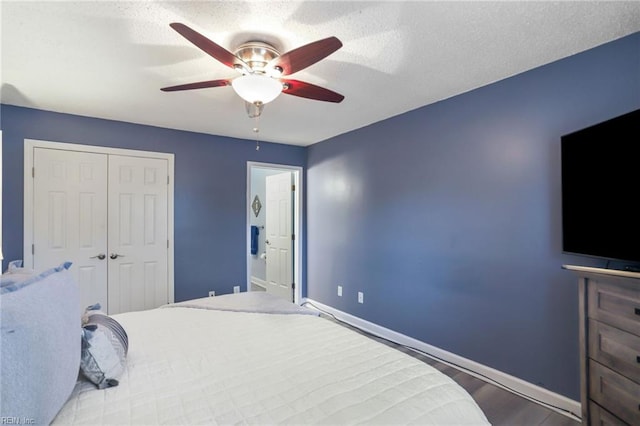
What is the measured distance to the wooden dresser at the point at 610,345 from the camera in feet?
4.69

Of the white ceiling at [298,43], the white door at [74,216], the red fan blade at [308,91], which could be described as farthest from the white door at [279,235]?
the red fan blade at [308,91]

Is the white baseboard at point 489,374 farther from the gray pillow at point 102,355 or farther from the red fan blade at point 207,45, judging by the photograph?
the red fan blade at point 207,45

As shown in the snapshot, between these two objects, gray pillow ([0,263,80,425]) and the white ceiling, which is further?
the white ceiling

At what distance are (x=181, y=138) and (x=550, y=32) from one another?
11.8 ft

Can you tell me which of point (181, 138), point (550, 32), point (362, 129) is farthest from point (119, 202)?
point (550, 32)

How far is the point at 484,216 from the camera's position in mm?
2604

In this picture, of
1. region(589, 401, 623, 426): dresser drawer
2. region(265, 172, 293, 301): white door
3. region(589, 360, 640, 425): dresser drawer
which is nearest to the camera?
region(589, 360, 640, 425): dresser drawer

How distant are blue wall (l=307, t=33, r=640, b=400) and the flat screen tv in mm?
244

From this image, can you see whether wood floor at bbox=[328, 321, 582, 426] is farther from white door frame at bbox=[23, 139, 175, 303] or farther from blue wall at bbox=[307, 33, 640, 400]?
white door frame at bbox=[23, 139, 175, 303]

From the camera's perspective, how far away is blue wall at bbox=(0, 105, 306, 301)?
2971mm

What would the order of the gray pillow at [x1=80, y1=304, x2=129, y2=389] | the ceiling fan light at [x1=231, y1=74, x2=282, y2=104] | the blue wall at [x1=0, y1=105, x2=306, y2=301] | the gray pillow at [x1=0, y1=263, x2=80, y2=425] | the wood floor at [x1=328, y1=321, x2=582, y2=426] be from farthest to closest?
the blue wall at [x1=0, y1=105, x2=306, y2=301] → the wood floor at [x1=328, y1=321, x2=582, y2=426] → the ceiling fan light at [x1=231, y1=74, x2=282, y2=104] → the gray pillow at [x1=80, y1=304, x2=129, y2=389] → the gray pillow at [x1=0, y1=263, x2=80, y2=425]

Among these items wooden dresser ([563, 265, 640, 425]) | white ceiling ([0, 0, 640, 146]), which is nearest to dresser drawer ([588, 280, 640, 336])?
wooden dresser ([563, 265, 640, 425])

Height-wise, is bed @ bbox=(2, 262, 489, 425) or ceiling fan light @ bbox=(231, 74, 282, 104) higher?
ceiling fan light @ bbox=(231, 74, 282, 104)

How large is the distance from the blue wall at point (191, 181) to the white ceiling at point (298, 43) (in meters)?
0.29
